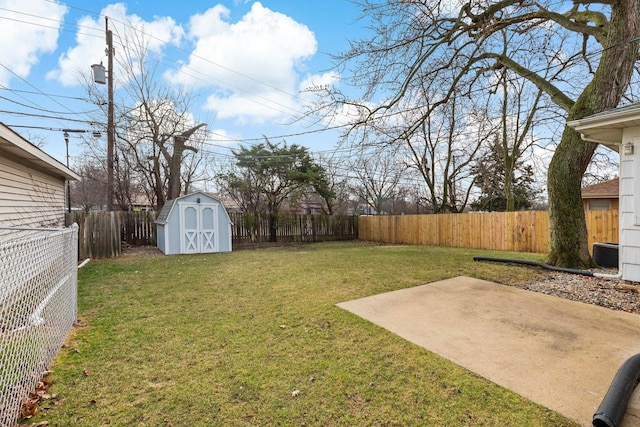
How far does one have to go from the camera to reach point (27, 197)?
20.1 feet

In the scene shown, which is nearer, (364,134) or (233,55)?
(364,134)

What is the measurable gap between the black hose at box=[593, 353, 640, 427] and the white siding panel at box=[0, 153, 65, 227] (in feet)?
24.7

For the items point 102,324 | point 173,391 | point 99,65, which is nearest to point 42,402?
point 173,391

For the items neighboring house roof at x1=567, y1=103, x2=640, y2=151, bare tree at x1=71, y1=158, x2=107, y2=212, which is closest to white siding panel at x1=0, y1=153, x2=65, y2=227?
bare tree at x1=71, y1=158, x2=107, y2=212

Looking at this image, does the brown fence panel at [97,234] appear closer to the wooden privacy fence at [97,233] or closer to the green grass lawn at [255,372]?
the wooden privacy fence at [97,233]

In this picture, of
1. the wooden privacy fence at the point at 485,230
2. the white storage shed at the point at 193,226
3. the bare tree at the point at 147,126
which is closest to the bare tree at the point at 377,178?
the wooden privacy fence at the point at 485,230

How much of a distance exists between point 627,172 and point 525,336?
9.95 feet

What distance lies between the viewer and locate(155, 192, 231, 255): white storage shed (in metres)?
9.59

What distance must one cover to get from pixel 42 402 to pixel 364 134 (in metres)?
6.87

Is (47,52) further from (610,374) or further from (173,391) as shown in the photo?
(610,374)

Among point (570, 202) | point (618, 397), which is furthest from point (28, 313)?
point (570, 202)

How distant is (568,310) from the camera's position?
3.54 m

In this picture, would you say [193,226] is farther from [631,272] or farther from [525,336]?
[631,272]

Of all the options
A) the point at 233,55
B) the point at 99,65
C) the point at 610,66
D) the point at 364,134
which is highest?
the point at 233,55
